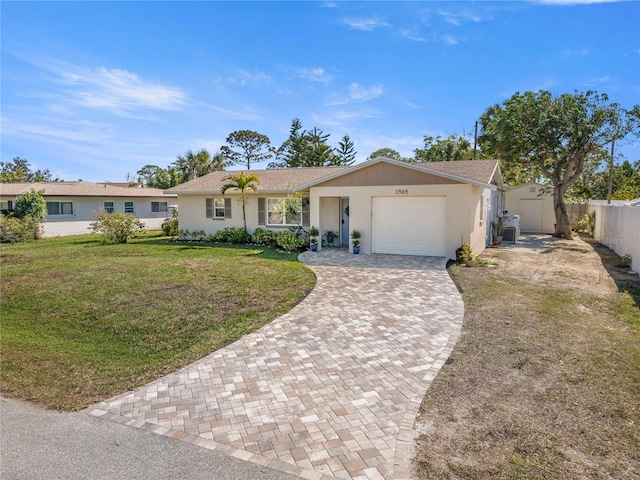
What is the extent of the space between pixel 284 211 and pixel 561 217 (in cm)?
1566

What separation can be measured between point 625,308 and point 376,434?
715 cm

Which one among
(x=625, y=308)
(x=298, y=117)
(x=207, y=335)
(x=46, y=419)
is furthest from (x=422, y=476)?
(x=298, y=117)

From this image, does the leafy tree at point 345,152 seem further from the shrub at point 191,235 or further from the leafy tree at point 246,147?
the shrub at point 191,235

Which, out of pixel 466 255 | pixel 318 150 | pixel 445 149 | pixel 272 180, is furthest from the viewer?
pixel 318 150

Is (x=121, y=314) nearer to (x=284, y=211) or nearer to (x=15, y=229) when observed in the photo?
(x=284, y=211)

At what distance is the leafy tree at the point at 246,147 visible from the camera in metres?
51.5

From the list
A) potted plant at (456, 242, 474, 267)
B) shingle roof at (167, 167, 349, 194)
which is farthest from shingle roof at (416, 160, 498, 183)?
shingle roof at (167, 167, 349, 194)

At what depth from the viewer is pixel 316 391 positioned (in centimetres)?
487

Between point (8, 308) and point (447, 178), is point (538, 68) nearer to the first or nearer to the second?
point (447, 178)

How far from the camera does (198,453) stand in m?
3.70

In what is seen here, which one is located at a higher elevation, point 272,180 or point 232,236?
point 272,180

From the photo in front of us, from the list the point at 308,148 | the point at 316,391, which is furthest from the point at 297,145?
the point at 316,391

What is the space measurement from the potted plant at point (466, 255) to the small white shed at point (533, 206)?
15011mm

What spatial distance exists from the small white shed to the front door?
46.4 ft
